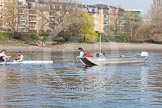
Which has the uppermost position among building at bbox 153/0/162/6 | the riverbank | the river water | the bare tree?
building at bbox 153/0/162/6

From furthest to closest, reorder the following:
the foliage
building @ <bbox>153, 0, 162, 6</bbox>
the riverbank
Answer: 1. building @ <bbox>153, 0, 162, 6</bbox>
2. the foliage
3. the riverbank

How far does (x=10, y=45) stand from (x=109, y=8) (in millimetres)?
60162

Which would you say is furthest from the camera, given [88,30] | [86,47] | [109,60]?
[88,30]

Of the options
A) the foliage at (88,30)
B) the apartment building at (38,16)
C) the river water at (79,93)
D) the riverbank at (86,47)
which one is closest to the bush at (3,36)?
the apartment building at (38,16)

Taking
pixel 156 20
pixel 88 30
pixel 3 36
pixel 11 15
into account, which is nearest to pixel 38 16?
pixel 11 15

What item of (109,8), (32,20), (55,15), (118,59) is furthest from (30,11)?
(118,59)

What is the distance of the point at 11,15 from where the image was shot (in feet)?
347

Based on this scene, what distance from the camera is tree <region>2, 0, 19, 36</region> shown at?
10600 cm

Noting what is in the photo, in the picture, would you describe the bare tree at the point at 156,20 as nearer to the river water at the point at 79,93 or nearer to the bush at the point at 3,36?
the bush at the point at 3,36

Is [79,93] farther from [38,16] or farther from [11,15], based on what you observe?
[38,16]

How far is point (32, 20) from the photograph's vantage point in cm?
12812

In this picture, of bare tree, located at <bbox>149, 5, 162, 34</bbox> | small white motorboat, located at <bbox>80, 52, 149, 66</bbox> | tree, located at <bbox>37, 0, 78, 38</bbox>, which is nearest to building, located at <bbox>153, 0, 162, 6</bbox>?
bare tree, located at <bbox>149, 5, 162, 34</bbox>

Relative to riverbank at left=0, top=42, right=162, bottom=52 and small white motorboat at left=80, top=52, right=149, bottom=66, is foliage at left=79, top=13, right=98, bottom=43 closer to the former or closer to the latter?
riverbank at left=0, top=42, right=162, bottom=52

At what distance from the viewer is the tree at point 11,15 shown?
10600cm
